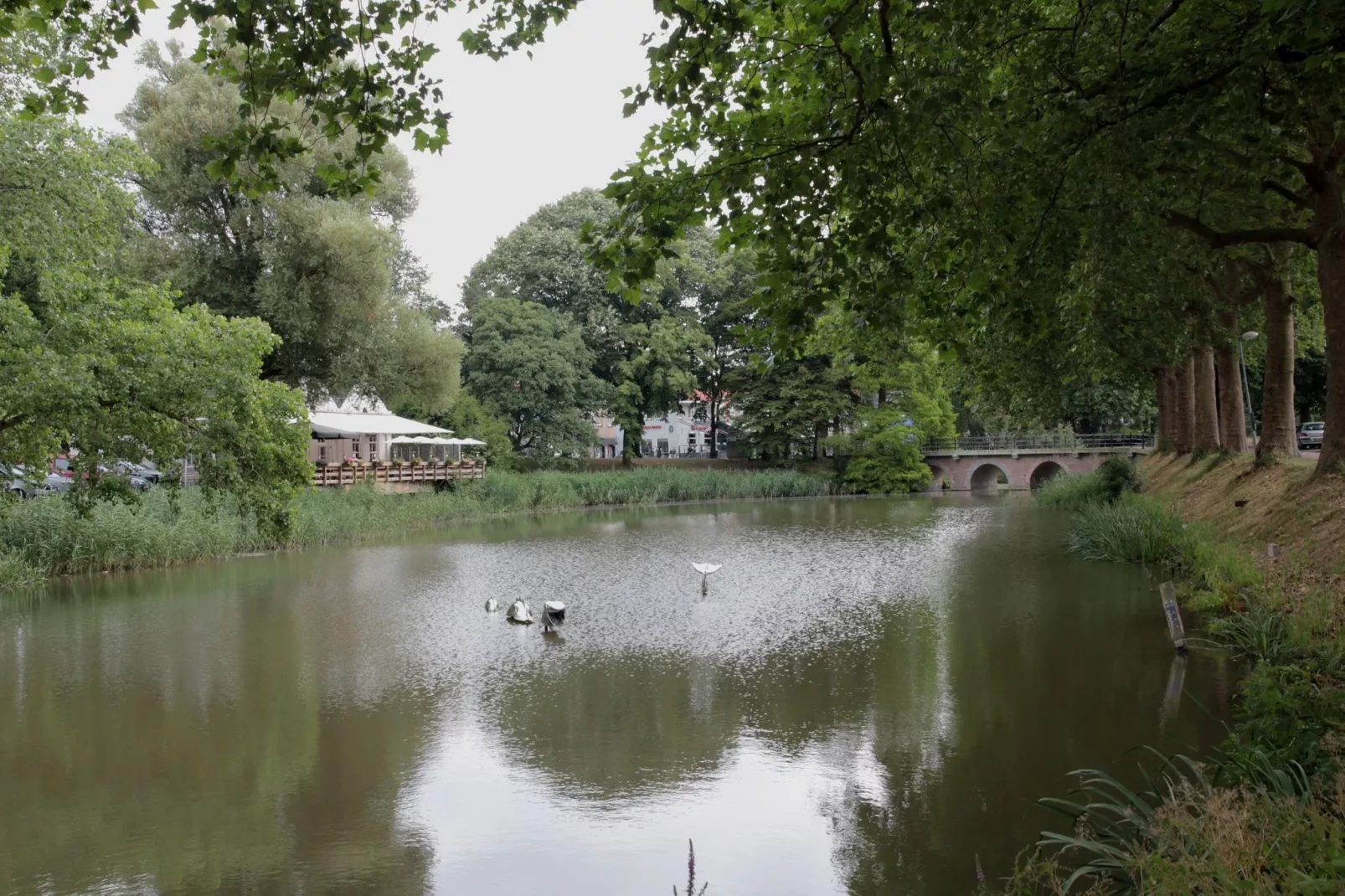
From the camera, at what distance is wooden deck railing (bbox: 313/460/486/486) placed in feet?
91.5

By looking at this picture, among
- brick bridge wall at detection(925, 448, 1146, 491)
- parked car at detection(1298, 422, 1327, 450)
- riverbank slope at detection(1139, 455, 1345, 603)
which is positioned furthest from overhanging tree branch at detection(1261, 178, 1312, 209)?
brick bridge wall at detection(925, 448, 1146, 491)

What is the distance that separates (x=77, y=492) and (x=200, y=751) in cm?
738

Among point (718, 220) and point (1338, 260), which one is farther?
point (1338, 260)

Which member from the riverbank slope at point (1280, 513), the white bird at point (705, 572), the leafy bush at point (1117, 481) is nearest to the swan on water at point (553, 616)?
the white bird at point (705, 572)

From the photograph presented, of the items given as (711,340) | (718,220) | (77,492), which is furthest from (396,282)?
(718,220)

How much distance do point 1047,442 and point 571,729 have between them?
44.1m

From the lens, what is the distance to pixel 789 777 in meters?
7.16

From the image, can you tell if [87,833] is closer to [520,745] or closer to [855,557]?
[520,745]

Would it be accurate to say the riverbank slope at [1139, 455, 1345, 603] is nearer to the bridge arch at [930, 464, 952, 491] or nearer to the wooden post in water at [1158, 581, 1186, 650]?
the wooden post in water at [1158, 581, 1186, 650]

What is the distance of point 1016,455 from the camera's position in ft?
157

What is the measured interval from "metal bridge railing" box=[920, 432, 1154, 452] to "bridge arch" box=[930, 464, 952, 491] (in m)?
1.07

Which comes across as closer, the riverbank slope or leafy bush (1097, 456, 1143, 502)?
the riverbank slope

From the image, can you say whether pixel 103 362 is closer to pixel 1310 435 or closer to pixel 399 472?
pixel 399 472

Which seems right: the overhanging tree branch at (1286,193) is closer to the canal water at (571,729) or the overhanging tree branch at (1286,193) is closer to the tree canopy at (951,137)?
the tree canopy at (951,137)
